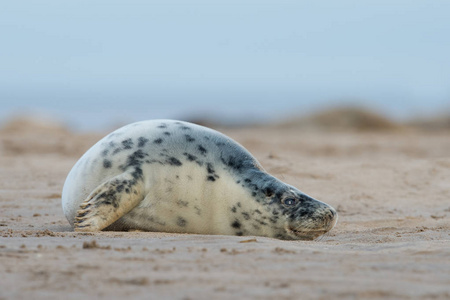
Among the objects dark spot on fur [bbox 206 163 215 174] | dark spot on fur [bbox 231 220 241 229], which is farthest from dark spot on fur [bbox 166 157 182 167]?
dark spot on fur [bbox 231 220 241 229]

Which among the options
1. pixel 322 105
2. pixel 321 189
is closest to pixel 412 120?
pixel 322 105

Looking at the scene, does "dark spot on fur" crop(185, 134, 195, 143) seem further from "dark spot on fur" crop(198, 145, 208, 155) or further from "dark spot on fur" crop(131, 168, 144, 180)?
"dark spot on fur" crop(131, 168, 144, 180)

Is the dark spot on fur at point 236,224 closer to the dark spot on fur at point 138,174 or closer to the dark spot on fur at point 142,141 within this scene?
the dark spot on fur at point 138,174

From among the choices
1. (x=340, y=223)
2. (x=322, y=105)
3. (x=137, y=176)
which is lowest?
(x=340, y=223)

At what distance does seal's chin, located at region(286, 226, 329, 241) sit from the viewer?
15.2 feet

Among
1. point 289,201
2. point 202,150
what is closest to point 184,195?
point 202,150

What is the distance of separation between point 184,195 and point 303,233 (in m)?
0.76

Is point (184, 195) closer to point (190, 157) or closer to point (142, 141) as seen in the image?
point (190, 157)

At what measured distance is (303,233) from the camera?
4.67 meters

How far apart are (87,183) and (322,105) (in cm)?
1764

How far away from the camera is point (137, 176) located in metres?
4.73

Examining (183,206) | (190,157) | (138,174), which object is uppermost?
(190,157)

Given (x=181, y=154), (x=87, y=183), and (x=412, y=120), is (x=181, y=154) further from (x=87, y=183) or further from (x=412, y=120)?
(x=412, y=120)

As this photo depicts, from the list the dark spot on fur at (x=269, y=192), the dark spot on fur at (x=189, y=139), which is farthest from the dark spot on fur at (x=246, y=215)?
the dark spot on fur at (x=189, y=139)
